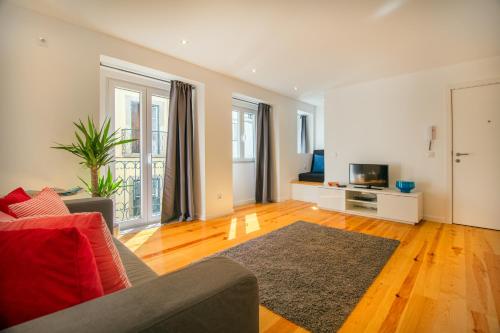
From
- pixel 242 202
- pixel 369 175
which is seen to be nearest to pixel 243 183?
pixel 242 202

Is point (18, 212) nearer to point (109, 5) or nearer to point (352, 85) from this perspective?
point (109, 5)

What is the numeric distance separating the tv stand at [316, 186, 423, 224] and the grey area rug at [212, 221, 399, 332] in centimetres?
98

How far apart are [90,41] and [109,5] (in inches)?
24.9

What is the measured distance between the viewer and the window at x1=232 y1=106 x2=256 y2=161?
4.88 m

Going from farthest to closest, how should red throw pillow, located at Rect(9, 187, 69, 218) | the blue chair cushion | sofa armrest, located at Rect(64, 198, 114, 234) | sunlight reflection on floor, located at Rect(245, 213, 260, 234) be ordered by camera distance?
the blue chair cushion, sunlight reflection on floor, located at Rect(245, 213, 260, 234), sofa armrest, located at Rect(64, 198, 114, 234), red throw pillow, located at Rect(9, 187, 69, 218)

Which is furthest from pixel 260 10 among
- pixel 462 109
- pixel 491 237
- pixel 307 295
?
pixel 491 237

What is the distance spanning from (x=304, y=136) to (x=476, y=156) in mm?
3601

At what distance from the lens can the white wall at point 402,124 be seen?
3.54 metres

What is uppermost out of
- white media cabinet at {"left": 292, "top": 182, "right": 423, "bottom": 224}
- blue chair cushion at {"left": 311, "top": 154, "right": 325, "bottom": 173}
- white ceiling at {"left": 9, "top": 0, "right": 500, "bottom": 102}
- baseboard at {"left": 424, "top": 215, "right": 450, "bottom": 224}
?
→ white ceiling at {"left": 9, "top": 0, "right": 500, "bottom": 102}

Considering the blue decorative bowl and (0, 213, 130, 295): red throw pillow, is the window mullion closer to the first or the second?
the blue decorative bowl

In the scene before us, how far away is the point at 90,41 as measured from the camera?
2.60 m

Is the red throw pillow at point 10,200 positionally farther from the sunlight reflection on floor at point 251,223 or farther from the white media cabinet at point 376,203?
the white media cabinet at point 376,203

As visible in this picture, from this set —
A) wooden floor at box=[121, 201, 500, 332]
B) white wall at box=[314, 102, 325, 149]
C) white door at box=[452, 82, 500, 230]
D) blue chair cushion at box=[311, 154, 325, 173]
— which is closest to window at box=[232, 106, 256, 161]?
wooden floor at box=[121, 201, 500, 332]

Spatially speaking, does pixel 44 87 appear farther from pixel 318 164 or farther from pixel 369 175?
pixel 318 164
